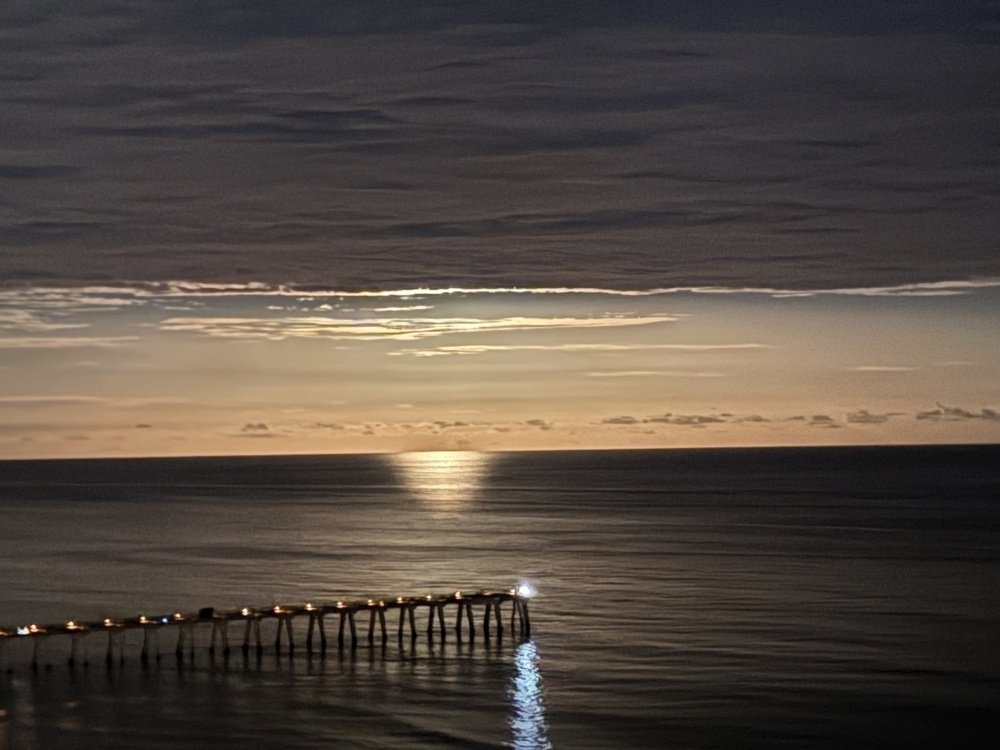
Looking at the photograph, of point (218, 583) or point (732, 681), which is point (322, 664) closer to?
point (732, 681)

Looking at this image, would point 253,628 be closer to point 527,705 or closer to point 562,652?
point 562,652

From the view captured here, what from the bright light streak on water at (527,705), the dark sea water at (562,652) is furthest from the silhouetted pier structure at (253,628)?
the bright light streak on water at (527,705)

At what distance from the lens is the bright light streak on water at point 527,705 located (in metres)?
45.8

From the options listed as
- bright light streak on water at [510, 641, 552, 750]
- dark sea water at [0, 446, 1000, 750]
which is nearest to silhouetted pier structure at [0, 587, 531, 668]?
dark sea water at [0, 446, 1000, 750]

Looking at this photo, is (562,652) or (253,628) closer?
(562,652)

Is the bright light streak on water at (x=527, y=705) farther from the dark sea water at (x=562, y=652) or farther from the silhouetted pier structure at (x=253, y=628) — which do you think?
the silhouetted pier structure at (x=253, y=628)

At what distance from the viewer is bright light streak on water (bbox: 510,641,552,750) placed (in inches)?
1802

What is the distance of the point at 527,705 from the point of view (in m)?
51.5

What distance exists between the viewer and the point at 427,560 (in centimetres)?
11575

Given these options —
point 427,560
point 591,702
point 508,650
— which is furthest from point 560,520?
point 591,702

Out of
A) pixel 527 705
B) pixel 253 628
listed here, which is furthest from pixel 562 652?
pixel 253 628

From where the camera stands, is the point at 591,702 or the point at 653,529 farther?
the point at 653,529

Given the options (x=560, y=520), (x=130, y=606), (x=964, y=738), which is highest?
(x=560, y=520)

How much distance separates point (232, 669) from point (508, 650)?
1338 centimetres
